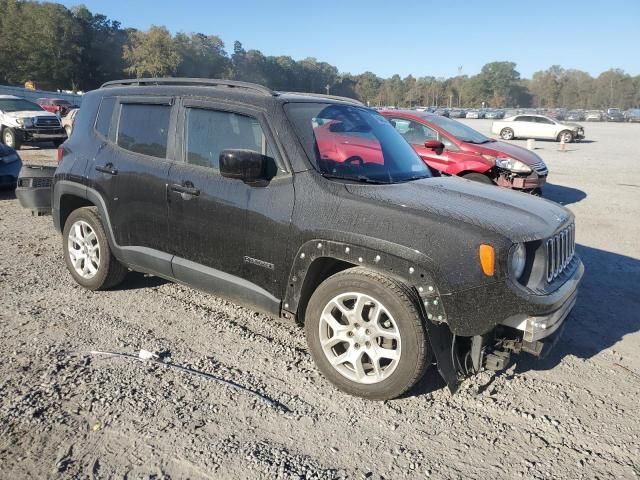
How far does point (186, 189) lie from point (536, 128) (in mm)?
30824

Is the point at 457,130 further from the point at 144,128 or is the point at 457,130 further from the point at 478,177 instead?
the point at 144,128

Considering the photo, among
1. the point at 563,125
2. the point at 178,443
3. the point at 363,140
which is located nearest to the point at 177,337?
the point at 178,443

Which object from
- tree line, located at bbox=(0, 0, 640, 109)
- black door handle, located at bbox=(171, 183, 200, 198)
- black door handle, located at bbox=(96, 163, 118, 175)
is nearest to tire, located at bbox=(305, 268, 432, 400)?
black door handle, located at bbox=(171, 183, 200, 198)

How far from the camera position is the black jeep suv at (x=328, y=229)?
298 cm

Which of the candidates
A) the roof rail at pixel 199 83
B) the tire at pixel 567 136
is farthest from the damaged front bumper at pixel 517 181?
the tire at pixel 567 136

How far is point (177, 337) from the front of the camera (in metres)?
4.05

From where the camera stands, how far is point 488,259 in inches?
112

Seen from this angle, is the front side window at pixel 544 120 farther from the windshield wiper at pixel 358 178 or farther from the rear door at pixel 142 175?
the rear door at pixel 142 175

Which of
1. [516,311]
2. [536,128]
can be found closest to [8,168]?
[516,311]

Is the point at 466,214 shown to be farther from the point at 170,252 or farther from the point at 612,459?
the point at 170,252

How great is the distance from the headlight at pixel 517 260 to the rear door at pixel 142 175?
8.64ft

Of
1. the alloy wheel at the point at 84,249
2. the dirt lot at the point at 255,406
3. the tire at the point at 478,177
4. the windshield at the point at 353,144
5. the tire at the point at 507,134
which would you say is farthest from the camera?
the tire at the point at 507,134

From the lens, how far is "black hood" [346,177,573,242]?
3.09 m

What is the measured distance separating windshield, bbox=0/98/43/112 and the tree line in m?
22.0
